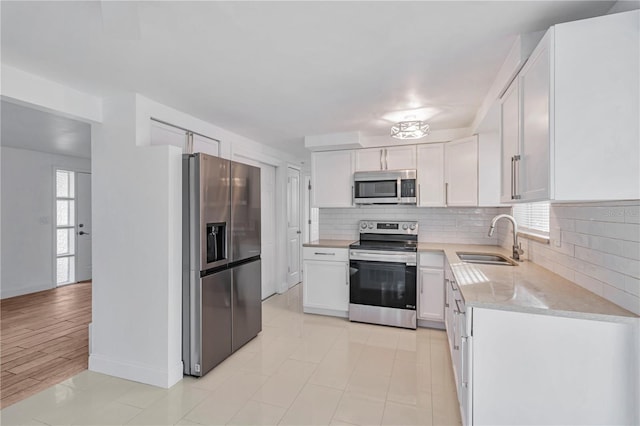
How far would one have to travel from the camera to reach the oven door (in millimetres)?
3426

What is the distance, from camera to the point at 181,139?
10.2 feet

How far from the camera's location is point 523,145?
5.57ft

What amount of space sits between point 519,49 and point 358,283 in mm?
2654

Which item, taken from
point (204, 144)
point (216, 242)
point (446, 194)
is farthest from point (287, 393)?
point (446, 194)

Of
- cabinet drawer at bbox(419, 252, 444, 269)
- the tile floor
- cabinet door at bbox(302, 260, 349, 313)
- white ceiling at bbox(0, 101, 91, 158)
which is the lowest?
the tile floor

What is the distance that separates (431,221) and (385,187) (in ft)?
2.56

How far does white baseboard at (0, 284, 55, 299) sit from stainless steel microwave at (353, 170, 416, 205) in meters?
5.35

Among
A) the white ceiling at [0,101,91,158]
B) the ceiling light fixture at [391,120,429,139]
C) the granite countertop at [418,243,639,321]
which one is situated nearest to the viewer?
the granite countertop at [418,243,639,321]

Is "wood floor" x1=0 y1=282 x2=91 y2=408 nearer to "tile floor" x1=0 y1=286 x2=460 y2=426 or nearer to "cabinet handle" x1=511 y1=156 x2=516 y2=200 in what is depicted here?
"tile floor" x1=0 y1=286 x2=460 y2=426

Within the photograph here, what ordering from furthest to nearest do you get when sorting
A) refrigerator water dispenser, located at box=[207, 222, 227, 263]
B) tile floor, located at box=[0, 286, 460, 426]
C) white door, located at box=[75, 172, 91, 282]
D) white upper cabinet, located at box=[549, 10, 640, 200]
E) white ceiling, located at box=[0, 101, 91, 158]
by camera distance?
1. white door, located at box=[75, 172, 91, 282]
2. white ceiling, located at box=[0, 101, 91, 158]
3. refrigerator water dispenser, located at box=[207, 222, 227, 263]
4. tile floor, located at box=[0, 286, 460, 426]
5. white upper cabinet, located at box=[549, 10, 640, 200]

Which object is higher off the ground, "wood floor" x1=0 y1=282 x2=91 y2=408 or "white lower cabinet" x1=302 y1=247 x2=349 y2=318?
"white lower cabinet" x1=302 y1=247 x2=349 y2=318

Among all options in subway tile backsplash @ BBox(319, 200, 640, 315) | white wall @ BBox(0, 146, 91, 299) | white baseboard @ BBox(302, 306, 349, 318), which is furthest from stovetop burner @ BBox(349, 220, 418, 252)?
white wall @ BBox(0, 146, 91, 299)

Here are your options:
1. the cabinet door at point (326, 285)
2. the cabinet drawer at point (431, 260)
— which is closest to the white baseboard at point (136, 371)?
the cabinet door at point (326, 285)

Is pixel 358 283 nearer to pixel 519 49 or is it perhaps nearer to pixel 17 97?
pixel 519 49
